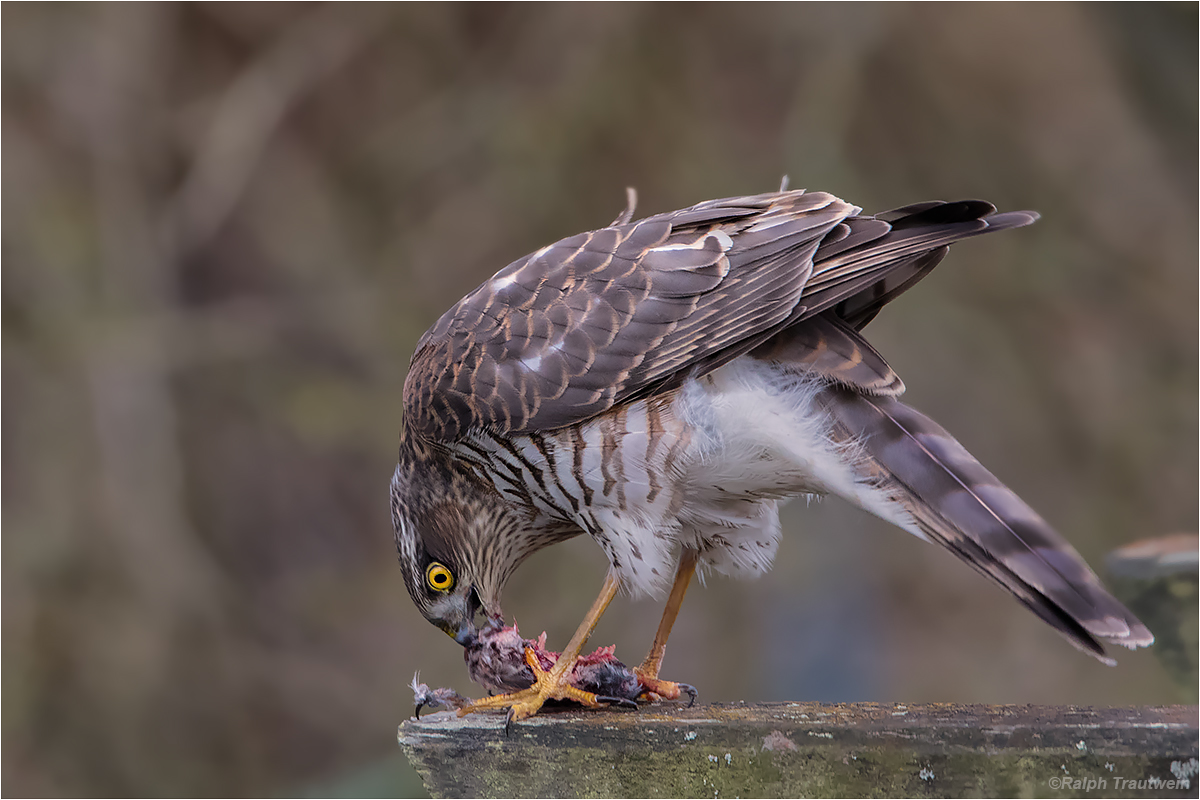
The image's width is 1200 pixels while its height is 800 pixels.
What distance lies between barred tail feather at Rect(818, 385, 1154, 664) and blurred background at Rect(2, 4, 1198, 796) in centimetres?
273

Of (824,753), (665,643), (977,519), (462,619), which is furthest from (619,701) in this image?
(977,519)

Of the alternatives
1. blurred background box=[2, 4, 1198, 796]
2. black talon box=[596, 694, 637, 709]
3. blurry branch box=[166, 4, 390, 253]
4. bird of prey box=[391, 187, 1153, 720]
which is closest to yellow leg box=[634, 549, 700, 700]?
bird of prey box=[391, 187, 1153, 720]

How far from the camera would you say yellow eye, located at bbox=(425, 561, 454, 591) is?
269 cm

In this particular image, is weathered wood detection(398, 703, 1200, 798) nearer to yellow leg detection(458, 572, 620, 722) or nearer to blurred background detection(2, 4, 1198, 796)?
yellow leg detection(458, 572, 620, 722)

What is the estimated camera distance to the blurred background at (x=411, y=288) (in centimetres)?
472

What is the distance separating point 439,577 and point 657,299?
999 millimetres

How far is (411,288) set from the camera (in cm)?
503

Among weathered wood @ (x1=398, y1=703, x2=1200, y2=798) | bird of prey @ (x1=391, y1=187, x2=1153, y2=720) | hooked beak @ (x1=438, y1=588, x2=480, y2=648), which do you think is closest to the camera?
weathered wood @ (x1=398, y1=703, x2=1200, y2=798)

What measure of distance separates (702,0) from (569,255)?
10.7 ft

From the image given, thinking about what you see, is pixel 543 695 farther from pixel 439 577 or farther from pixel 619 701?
pixel 439 577

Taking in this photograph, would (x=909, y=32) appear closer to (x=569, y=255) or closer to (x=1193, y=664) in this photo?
(x=569, y=255)

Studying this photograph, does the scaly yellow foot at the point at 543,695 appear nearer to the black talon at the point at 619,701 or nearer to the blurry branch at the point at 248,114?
the black talon at the point at 619,701

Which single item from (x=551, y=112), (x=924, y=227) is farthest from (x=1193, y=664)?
(x=551, y=112)

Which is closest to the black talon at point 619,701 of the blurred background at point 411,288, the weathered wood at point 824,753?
the weathered wood at point 824,753
